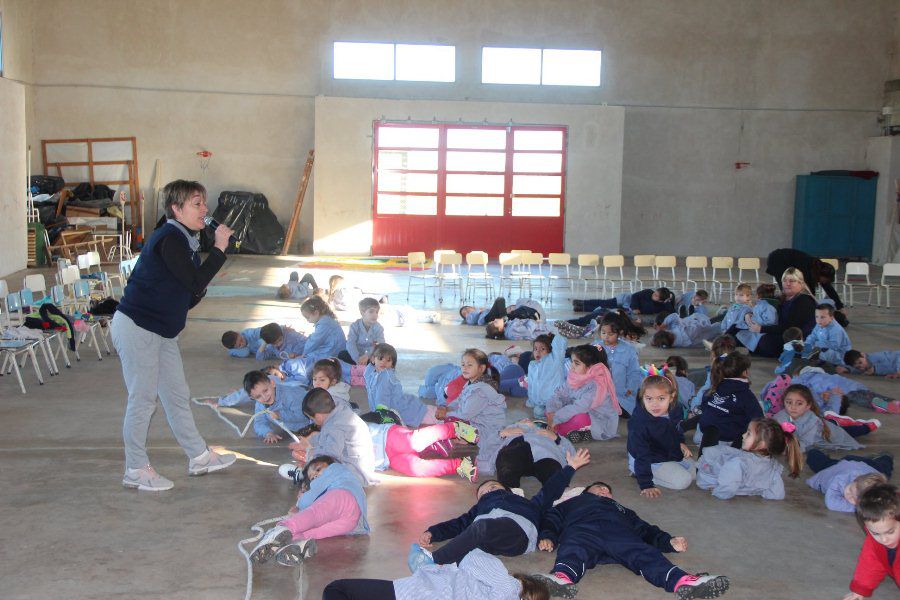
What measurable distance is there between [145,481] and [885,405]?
19.0 ft

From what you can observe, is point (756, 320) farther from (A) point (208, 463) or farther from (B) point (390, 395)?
(A) point (208, 463)

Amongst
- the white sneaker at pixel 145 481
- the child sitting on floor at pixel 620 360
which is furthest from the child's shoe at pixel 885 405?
the white sneaker at pixel 145 481

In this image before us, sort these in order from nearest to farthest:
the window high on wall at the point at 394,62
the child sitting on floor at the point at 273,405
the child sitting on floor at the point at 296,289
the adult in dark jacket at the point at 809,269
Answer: the child sitting on floor at the point at 273,405, the adult in dark jacket at the point at 809,269, the child sitting on floor at the point at 296,289, the window high on wall at the point at 394,62

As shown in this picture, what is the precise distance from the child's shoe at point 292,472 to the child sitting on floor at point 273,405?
2.67ft

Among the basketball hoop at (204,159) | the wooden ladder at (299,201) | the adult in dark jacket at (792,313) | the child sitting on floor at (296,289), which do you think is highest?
the basketball hoop at (204,159)

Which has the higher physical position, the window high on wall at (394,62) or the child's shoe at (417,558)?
the window high on wall at (394,62)

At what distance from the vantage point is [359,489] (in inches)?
184

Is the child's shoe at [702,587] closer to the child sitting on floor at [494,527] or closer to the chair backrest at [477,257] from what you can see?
the child sitting on floor at [494,527]

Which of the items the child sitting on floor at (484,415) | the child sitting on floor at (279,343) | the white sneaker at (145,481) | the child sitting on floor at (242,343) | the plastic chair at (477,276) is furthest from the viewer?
the plastic chair at (477,276)

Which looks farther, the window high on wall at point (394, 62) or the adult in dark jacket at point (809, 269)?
the window high on wall at point (394, 62)

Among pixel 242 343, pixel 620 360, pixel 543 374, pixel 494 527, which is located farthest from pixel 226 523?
pixel 242 343

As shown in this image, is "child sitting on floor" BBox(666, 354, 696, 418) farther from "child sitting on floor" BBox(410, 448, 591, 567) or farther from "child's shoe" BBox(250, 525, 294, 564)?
"child's shoe" BBox(250, 525, 294, 564)

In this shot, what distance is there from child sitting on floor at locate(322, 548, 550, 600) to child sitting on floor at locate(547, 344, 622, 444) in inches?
112

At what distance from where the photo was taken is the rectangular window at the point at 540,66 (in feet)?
68.0
